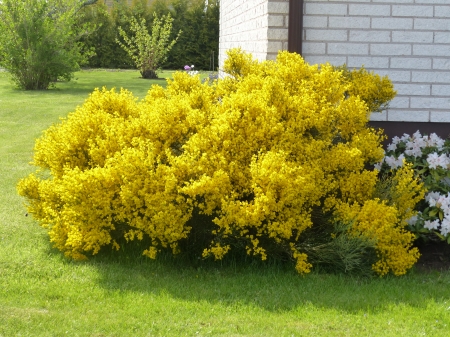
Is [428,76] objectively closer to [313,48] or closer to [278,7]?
[313,48]

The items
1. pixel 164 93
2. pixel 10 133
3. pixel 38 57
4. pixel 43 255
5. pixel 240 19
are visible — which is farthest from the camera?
pixel 38 57

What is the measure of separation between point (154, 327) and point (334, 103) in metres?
2.30

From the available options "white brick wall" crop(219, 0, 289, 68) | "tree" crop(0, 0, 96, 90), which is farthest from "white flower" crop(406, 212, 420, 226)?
"tree" crop(0, 0, 96, 90)

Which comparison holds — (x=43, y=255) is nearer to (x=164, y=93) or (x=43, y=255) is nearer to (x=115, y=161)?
(x=115, y=161)

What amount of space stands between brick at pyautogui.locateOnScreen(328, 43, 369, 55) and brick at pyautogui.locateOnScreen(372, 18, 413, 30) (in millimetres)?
211

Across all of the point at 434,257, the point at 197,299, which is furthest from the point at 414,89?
the point at 197,299

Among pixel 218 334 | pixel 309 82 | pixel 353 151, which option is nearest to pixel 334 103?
pixel 309 82

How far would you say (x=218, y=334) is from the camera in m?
3.62

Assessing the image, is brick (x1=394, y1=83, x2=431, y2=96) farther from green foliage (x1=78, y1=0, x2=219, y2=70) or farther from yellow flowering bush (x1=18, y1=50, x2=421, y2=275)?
green foliage (x1=78, y1=0, x2=219, y2=70)

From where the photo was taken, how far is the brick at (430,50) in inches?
238

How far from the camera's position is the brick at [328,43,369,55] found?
6.00 m

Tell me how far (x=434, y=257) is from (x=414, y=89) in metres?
1.71

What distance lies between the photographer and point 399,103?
609 centimetres

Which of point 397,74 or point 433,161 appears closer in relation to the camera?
point 433,161
